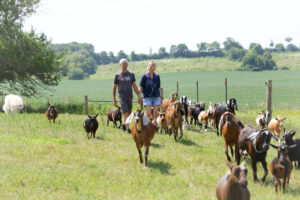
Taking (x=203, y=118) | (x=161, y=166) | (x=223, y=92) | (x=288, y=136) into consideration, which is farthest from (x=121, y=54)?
(x=288, y=136)

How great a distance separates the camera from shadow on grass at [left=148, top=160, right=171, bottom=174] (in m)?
7.49

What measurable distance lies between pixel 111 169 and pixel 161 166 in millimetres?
1245

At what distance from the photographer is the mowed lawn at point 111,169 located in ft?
19.6

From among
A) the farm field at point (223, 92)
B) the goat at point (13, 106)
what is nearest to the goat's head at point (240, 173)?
the farm field at point (223, 92)

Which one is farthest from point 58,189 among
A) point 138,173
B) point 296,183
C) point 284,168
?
point 296,183

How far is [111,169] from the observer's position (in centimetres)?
755

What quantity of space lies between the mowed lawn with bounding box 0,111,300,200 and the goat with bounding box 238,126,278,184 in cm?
46

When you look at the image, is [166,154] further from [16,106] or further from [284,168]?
[16,106]

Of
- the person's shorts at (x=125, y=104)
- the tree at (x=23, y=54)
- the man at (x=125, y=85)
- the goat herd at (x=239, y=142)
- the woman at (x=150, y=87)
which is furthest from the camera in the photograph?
the tree at (x=23, y=54)

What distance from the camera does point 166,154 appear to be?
9047mm

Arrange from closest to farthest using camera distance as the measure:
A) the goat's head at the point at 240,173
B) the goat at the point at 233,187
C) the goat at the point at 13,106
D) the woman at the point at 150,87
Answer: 1. the goat's head at the point at 240,173
2. the goat at the point at 233,187
3. the woman at the point at 150,87
4. the goat at the point at 13,106

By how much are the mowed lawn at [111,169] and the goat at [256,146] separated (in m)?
0.46

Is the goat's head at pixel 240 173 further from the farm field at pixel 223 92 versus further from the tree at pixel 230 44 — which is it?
the tree at pixel 230 44

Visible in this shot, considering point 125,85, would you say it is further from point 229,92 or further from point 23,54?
point 229,92
